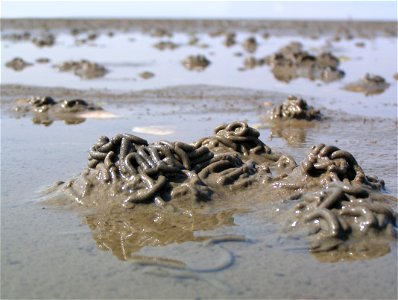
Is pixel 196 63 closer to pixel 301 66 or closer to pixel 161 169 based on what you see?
pixel 301 66

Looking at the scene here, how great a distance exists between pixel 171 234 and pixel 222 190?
3.63 feet

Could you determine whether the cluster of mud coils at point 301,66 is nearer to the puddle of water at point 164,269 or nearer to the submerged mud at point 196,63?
the submerged mud at point 196,63

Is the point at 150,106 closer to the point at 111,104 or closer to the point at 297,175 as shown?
the point at 111,104

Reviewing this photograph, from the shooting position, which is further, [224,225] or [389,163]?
[389,163]

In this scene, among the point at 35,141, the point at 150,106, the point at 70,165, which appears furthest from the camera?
the point at 150,106

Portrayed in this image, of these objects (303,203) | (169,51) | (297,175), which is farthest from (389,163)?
(169,51)

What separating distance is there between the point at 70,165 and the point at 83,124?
3.08 meters

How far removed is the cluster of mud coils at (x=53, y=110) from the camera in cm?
1135

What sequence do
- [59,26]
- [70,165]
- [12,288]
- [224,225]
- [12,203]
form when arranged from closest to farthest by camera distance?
[12,288] → [224,225] → [12,203] → [70,165] → [59,26]

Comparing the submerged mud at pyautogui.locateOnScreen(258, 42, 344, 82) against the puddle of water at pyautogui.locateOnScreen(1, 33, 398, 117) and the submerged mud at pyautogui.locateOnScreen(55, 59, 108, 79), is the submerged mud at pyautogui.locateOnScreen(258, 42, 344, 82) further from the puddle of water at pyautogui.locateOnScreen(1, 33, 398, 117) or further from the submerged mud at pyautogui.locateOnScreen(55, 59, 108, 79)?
the submerged mud at pyautogui.locateOnScreen(55, 59, 108, 79)

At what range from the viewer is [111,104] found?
13203 mm

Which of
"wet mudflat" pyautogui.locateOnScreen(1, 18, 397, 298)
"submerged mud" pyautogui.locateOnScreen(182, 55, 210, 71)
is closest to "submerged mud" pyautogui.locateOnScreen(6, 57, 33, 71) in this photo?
"submerged mud" pyautogui.locateOnScreen(182, 55, 210, 71)

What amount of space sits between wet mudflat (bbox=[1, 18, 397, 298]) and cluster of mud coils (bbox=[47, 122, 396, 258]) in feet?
0.55

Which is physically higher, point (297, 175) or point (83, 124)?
point (297, 175)
